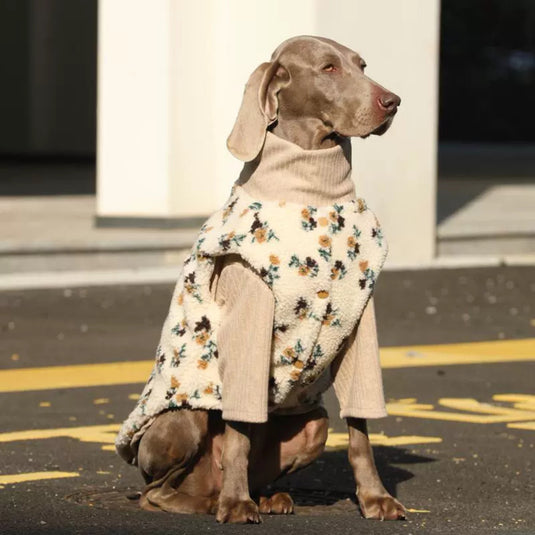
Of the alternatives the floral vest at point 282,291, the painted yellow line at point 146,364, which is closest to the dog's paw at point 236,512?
the floral vest at point 282,291

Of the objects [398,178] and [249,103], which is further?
[398,178]

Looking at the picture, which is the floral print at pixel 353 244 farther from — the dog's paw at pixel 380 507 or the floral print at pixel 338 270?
the dog's paw at pixel 380 507

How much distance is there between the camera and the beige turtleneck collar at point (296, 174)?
545cm

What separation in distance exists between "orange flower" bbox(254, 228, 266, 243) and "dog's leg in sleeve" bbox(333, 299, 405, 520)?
46 cm

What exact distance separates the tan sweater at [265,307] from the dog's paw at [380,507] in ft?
0.92

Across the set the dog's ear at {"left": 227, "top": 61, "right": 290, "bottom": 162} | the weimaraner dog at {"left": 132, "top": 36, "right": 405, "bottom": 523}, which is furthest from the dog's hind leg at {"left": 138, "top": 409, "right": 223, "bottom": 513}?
the dog's ear at {"left": 227, "top": 61, "right": 290, "bottom": 162}

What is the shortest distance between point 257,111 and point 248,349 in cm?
78

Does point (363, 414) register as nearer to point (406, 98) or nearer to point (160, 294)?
point (160, 294)

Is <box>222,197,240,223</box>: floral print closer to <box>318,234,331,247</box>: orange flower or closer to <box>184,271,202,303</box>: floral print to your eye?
<box>184,271,202,303</box>: floral print

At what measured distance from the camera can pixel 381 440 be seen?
23.8ft

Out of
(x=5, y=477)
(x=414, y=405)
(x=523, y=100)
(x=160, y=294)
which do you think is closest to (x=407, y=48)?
(x=160, y=294)

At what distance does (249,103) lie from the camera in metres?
5.48

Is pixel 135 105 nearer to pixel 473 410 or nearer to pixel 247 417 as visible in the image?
pixel 473 410

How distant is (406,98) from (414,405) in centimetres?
656
